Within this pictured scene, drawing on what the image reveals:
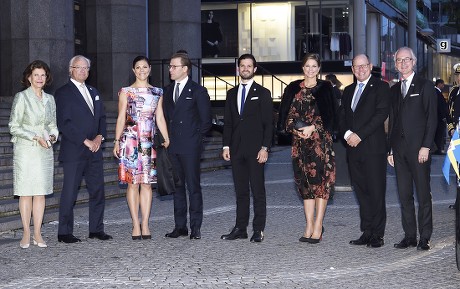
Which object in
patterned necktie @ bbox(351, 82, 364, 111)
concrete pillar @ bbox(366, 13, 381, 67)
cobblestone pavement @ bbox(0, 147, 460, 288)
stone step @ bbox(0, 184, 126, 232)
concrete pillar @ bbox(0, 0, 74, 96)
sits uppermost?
concrete pillar @ bbox(366, 13, 381, 67)

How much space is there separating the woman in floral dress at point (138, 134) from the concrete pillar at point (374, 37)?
42.1 meters

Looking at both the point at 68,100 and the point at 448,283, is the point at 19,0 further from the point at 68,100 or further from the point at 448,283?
the point at 448,283

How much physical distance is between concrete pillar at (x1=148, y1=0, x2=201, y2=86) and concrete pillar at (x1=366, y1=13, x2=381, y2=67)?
88.4ft

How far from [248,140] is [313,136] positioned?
73cm

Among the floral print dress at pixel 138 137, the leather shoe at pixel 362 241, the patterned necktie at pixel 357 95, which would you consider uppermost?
the patterned necktie at pixel 357 95

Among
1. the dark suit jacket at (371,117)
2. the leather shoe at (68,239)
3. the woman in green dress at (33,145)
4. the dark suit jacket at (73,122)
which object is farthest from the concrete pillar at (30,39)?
the dark suit jacket at (371,117)

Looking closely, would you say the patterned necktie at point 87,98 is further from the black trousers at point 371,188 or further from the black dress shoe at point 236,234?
the black trousers at point 371,188

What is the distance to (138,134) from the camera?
1109cm

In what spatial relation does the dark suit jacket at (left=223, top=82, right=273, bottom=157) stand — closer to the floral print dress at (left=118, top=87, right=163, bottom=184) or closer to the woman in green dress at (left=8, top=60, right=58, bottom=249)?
the floral print dress at (left=118, top=87, right=163, bottom=184)

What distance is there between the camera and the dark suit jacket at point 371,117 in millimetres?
10500

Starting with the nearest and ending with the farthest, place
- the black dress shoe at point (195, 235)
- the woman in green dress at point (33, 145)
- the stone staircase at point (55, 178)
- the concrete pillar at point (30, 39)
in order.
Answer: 1. the woman in green dress at point (33, 145)
2. the black dress shoe at point (195, 235)
3. the stone staircase at point (55, 178)
4. the concrete pillar at point (30, 39)

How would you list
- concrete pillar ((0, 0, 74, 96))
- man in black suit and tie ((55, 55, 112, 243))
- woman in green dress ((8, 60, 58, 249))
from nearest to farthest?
1. woman in green dress ((8, 60, 58, 249))
2. man in black suit and tie ((55, 55, 112, 243))
3. concrete pillar ((0, 0, 74, 96))

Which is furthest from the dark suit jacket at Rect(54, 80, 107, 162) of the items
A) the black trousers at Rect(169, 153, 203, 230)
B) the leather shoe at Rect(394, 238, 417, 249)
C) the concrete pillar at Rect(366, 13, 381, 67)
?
the concrete pillar at Rect(366, 13, 381, 67)

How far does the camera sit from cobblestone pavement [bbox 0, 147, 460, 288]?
8500 millimetres
